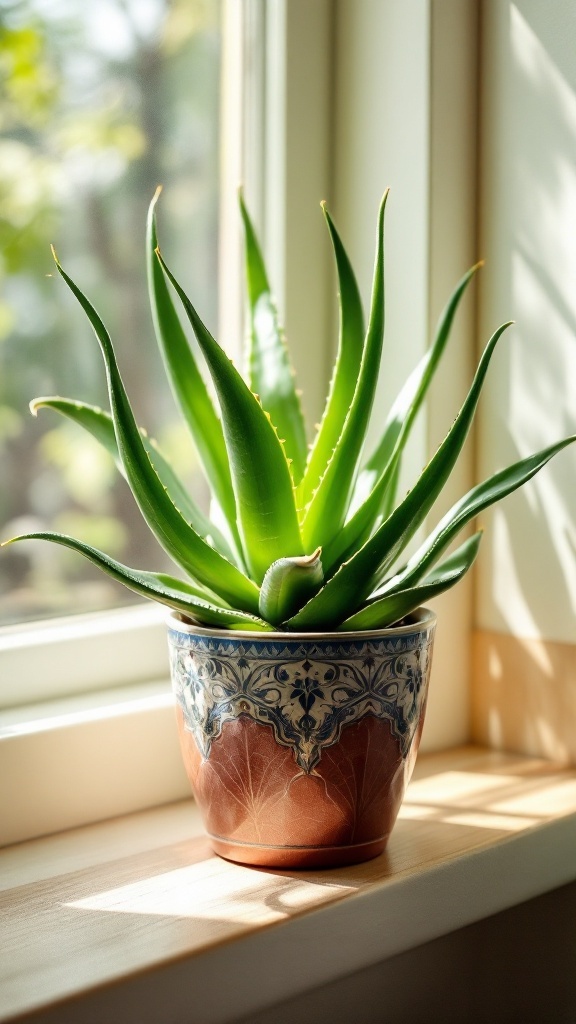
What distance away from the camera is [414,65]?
1.00 m

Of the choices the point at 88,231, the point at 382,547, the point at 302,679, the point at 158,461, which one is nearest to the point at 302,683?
the point at 302,679

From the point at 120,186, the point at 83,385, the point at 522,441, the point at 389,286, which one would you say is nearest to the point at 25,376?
the point at 83,385

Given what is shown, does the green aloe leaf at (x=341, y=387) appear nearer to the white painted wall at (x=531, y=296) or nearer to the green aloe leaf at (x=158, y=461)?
the green aloe leaf at (x=158, y=461)

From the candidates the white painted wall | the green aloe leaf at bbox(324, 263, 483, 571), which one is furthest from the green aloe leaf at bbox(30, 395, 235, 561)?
the white painted wall

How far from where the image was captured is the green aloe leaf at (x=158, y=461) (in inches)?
30.9

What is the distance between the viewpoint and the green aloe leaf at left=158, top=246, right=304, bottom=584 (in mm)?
667

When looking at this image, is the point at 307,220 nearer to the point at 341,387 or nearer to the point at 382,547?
the point at 341,387

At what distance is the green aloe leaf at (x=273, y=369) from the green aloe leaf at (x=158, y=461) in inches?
3.2

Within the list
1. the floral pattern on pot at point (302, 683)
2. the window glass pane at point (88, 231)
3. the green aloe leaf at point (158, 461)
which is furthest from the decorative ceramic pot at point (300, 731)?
the window glass pane at point (88, 231)

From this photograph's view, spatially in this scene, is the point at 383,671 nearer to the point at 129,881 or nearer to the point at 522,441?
the point at 129,881

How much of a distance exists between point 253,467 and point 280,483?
24 millimetres

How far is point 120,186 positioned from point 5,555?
0.35 meters

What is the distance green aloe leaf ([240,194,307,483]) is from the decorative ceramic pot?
18cm

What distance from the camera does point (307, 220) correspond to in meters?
1.06
